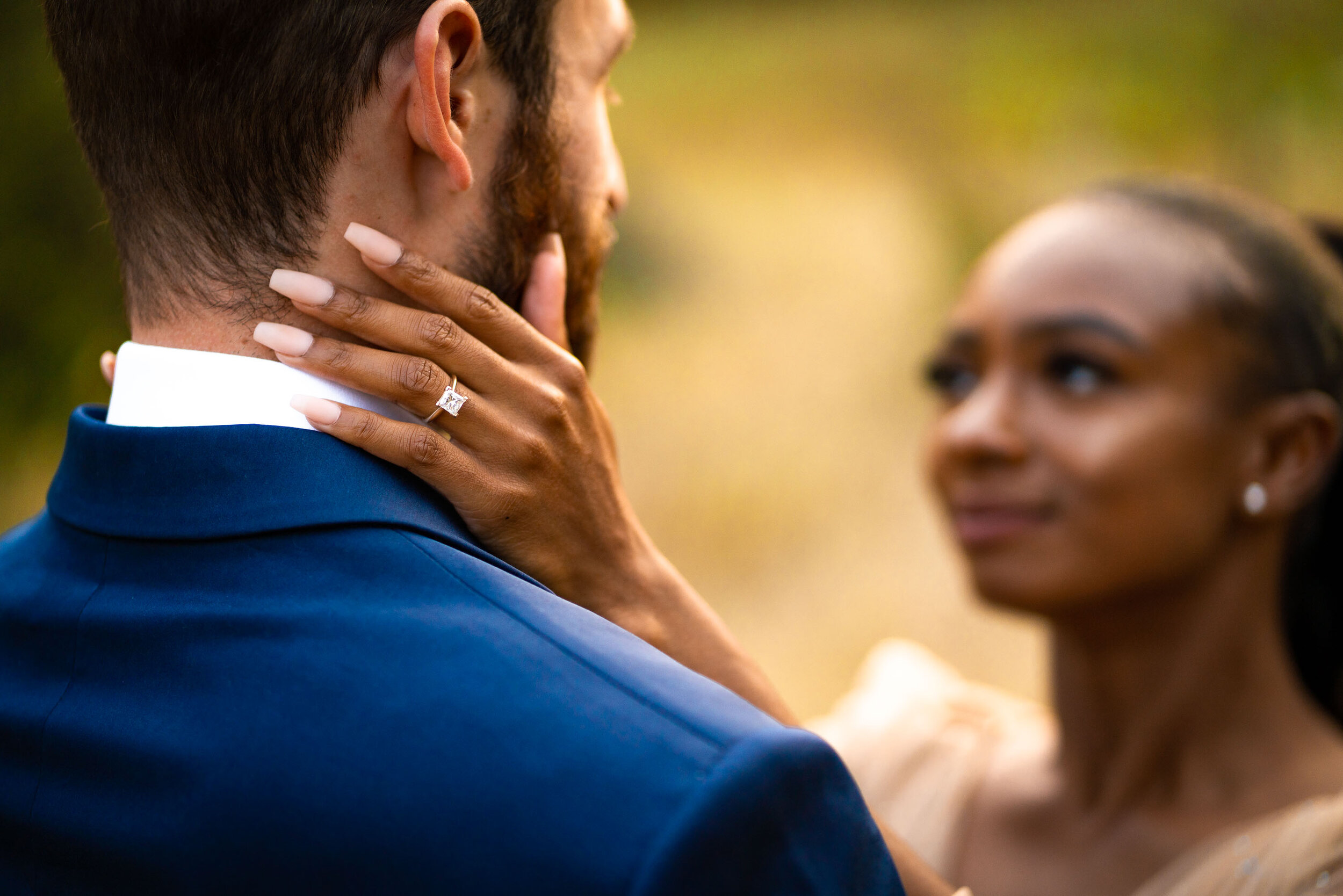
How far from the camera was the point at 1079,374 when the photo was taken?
2.04 m

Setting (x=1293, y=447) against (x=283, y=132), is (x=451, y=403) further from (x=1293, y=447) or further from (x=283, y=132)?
(x=1293, y=447)

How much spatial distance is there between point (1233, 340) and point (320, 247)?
169 cm

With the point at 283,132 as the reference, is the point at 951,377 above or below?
below

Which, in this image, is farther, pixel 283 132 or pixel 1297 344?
pixel 1297 344

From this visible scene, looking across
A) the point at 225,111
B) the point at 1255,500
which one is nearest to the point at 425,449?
the point at 225,111

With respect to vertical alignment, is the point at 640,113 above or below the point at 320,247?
above

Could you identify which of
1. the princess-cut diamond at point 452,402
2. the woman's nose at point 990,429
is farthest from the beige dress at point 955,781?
the princess-cut diamond at point 452,402

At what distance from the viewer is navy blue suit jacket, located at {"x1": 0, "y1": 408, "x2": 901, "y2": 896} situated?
791 mm

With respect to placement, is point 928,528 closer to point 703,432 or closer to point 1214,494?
point 703,432

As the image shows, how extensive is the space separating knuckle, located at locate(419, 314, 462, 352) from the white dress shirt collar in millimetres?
82

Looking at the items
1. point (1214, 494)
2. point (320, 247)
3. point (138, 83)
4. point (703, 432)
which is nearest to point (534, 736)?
point (320, 247)

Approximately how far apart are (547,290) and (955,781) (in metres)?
1.58

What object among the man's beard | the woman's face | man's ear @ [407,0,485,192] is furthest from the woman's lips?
man's ear @ [407,0,485,192]

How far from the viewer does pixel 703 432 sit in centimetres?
419
